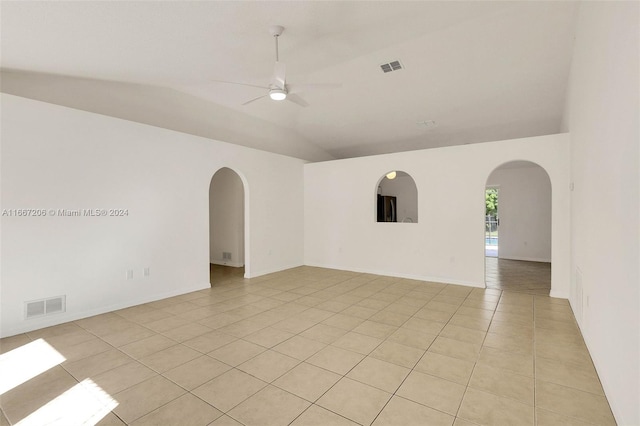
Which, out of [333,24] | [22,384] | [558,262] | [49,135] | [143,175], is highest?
[333,24]

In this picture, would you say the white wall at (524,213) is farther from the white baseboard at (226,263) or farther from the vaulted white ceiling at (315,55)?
the white baseboard at (226,263)

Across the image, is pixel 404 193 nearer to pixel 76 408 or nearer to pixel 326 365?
pixel 326 365

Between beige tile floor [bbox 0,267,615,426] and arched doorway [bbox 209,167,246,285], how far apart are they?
303 cm

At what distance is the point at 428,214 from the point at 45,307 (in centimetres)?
602

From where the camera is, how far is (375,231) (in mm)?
6387

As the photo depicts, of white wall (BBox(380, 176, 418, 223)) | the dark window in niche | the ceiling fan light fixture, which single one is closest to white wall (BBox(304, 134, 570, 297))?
the ceiling fan light fixture

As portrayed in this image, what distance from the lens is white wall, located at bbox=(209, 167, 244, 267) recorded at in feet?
24.1

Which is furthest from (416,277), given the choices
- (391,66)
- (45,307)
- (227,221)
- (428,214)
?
(45,307)

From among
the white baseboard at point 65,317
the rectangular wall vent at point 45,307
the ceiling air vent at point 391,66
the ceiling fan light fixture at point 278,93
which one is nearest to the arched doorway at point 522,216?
the ceiling air vent at point 391,66

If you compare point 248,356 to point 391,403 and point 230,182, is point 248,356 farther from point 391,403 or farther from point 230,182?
point 230,182

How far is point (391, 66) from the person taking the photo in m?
4.27

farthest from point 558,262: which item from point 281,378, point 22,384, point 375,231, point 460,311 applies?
point 22,384

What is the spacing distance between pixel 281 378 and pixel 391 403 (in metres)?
0.89

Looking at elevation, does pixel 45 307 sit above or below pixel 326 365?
above
